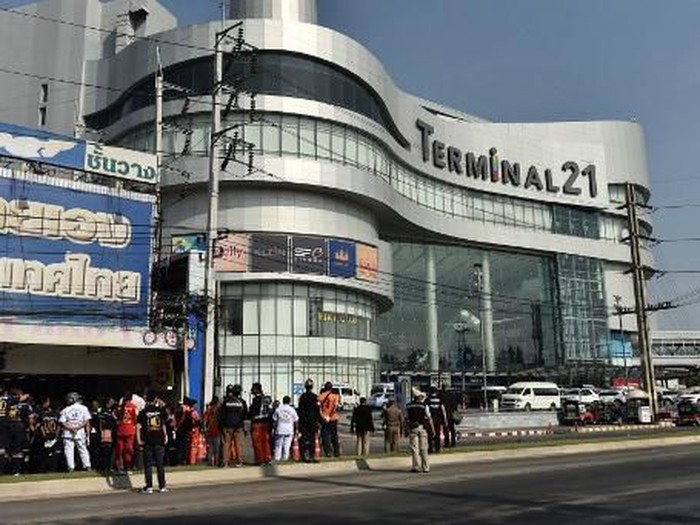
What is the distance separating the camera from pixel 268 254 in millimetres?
54406

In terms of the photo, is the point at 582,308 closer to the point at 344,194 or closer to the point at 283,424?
the point at 344,194

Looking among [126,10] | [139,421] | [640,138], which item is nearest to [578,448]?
[139,421]

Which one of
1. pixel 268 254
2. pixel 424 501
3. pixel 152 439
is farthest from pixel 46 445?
pixel 268 254

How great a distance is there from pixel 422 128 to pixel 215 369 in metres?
52.7

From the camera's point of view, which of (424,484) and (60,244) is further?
(60,244)

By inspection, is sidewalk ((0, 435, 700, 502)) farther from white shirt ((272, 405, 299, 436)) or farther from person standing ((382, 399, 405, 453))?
person standing ((382, 399, 405, 453))

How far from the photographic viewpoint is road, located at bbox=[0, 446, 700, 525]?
10414 millimetres

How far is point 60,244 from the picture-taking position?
1170 inches

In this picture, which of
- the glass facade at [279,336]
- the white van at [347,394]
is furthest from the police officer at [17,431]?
the white van at [347,394]

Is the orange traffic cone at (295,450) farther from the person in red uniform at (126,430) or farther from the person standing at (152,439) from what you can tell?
the person standing at (152,439)

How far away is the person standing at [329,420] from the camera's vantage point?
19.8 m

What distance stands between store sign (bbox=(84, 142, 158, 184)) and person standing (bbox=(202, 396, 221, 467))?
1537 centimetres

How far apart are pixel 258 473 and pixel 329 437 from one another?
10.7 ft

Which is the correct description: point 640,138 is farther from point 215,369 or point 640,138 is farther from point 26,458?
point 26,458
